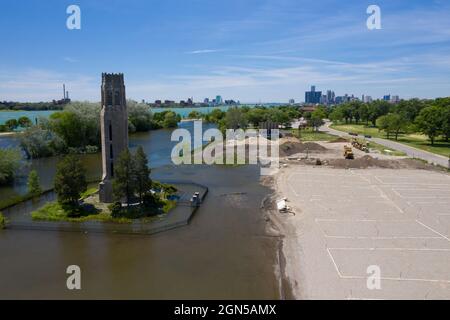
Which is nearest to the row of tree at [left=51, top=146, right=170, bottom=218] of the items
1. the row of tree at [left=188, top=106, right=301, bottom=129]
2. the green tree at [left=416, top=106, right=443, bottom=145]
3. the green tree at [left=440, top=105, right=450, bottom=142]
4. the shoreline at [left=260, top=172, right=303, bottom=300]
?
the shoreline at [left=260, top=172, right=303, bottom=300]

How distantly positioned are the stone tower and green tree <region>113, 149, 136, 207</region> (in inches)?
110

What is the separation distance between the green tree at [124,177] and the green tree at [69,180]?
287 cm

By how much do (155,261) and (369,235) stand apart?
1502cm

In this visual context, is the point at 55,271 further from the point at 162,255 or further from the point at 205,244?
the point at 205,244

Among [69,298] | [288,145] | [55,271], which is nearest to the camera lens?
[69,298]

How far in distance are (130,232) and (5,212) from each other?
499 inches

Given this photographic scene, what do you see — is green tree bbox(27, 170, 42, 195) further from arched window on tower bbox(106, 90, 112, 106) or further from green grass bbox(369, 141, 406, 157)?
green grass bbox(369, 141, 406, 157)

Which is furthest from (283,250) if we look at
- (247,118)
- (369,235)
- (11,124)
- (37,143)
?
(11,124)

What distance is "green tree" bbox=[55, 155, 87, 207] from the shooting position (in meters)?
27.2

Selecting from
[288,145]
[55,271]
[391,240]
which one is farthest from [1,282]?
[288,145]

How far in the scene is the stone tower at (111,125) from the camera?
28984 mm

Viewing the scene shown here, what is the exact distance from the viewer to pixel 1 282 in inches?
728

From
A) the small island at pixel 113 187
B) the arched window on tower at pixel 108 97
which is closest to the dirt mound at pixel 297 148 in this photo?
the small island at pixel 113 187

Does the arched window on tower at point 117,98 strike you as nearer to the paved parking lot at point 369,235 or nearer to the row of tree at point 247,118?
→ the paved parking lot at point 369,235
